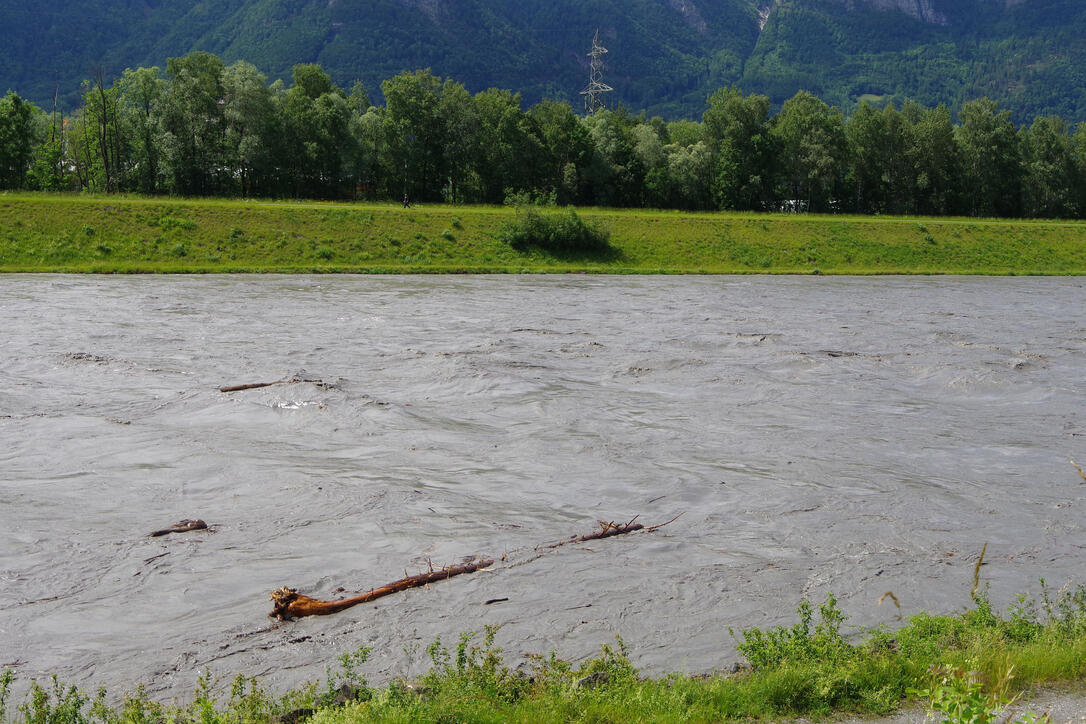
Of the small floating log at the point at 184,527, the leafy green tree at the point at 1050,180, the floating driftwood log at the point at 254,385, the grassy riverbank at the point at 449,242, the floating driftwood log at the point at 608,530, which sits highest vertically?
the leafy green tree at the point at 1050,180

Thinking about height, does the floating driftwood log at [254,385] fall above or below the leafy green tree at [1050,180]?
below

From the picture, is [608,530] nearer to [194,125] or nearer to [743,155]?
[194,125]

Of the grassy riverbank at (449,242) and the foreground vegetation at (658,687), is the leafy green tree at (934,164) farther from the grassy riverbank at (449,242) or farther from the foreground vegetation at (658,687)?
the foreground vegetation at (658,687)

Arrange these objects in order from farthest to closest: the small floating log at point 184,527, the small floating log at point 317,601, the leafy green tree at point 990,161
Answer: the leafy green tree at point 990,161 → the small floating log at point 184,527 → the small floating log at point 317,601

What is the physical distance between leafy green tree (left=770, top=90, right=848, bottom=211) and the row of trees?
0.20 metres

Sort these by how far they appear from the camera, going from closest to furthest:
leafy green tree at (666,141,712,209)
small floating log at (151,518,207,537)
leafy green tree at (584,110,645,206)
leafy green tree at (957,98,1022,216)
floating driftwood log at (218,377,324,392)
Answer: small floating log at (151,518,207,537) → floating driftwood log at (218,377,324,392) → leafy green tree at (584,110,645,206) → leafy green tree at (666,141,712,209) → leafy green tree at (957,98,1022,216)

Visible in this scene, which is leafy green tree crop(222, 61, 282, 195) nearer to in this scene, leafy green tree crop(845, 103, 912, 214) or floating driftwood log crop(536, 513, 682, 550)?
leafy green tree crop(845, 103, 912, 214)

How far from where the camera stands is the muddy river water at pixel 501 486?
30.5 feet

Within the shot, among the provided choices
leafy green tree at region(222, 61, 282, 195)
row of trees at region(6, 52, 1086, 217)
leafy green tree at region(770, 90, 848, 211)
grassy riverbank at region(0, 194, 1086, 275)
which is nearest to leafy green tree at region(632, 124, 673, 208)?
row of trees at region(6, 52, 1086, 217)

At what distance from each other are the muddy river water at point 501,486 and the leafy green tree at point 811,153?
2837 inches

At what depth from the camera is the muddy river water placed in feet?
30.5

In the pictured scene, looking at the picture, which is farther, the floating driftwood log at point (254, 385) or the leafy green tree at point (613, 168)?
the leafy green tree at point (613, 168)

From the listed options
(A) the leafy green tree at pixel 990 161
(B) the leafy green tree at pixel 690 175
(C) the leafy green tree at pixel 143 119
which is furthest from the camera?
(A) the leafy green tree at pixel 990 161

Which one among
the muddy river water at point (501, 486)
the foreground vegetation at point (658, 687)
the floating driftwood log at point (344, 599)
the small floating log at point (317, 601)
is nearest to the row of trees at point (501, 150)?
the muddy river water at point (501, 486)
